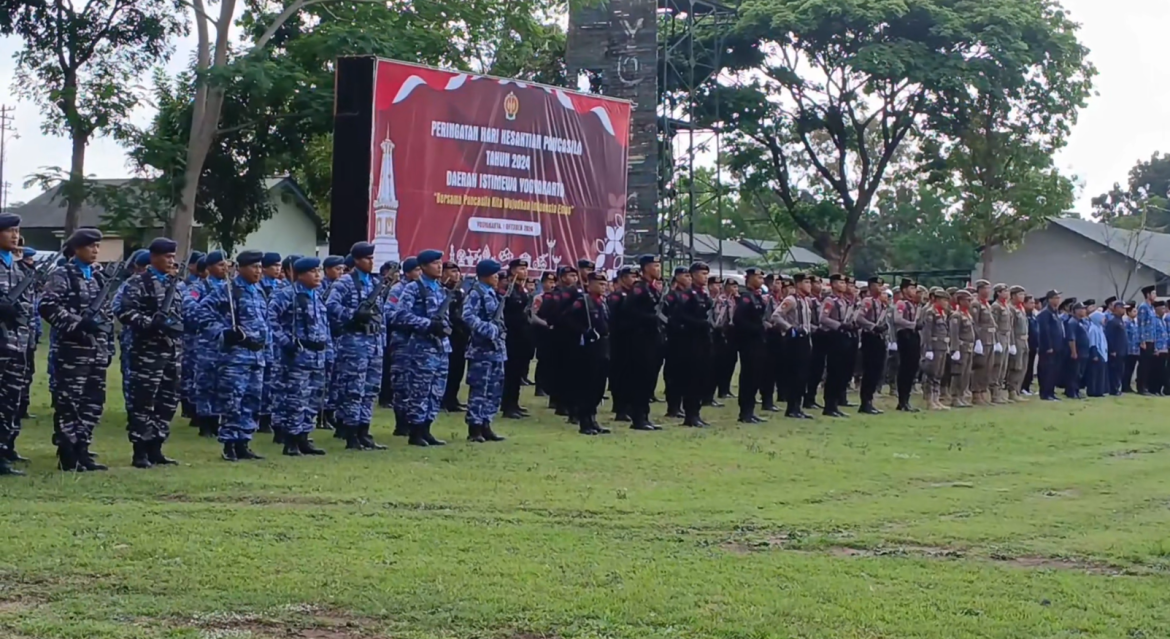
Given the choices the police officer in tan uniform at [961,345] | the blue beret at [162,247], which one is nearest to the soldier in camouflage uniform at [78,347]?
the blue beret at [162,247]

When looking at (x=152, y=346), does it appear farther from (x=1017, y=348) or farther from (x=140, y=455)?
(x=1017, y=348)

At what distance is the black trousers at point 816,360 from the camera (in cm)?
1784

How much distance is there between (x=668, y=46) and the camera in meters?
29.8

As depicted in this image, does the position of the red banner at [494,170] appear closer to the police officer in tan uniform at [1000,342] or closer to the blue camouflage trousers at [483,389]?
the blue camouflage trousers at [483,389]

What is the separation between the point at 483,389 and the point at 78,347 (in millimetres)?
4018

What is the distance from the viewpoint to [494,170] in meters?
18.4

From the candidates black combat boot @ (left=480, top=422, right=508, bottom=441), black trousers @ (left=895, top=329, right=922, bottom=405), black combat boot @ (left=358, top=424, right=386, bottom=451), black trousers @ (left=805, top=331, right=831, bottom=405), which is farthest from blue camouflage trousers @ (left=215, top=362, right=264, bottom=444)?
black trousers @ (left=895, top=329, right=922, bottom=405)

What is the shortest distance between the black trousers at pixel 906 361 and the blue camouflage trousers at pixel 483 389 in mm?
7696

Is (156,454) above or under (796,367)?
under

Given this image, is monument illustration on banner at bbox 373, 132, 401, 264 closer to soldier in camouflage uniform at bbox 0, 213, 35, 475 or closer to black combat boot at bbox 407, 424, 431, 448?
black combat boot at bbox 407, 424, 431, 448

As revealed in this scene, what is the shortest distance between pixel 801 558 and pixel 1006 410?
510 inches

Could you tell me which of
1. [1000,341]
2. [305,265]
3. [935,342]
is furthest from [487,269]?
[1000,341]

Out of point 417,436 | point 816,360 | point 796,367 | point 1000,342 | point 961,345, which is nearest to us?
point 417,436

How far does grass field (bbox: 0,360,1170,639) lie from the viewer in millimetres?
5875
